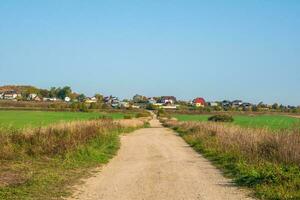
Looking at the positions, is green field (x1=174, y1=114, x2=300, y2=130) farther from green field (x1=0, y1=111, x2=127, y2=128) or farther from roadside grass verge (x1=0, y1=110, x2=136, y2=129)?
green field (x1=0, y1=111, x2=127, y2=128)

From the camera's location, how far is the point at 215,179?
15508mm

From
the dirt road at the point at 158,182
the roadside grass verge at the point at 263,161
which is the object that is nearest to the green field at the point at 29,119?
the dirt road at the point at 158,182

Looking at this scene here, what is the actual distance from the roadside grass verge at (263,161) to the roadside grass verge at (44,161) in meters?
4.71

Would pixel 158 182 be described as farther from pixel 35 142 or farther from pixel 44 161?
pixel 35 142

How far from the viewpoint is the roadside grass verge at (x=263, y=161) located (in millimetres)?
12973

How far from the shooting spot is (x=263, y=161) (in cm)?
1819

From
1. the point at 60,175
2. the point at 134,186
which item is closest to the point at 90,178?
the point at 60,175

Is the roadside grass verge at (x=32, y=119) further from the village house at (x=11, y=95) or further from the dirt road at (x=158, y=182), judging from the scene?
the village house at (x=11, y=95)

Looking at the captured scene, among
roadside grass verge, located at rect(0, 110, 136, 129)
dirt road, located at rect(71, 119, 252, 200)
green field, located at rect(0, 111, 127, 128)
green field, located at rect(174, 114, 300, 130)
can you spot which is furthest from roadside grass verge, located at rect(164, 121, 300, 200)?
green field, located at rect(0, 111, 127, 128)

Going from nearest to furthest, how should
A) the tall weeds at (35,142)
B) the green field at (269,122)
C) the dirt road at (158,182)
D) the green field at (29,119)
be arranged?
the dirt road at (158,182) → the tall weeds at (35,142) → the green field at (269,122) → the green field at (29,119)

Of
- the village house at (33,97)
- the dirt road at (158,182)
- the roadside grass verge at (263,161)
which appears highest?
the village house at (33,97)

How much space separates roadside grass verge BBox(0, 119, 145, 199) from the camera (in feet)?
42.6

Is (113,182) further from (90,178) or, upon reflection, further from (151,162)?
(151,162)

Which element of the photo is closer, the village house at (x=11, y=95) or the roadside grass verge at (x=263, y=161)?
the roadside grass verge at (x=263, y=161)
